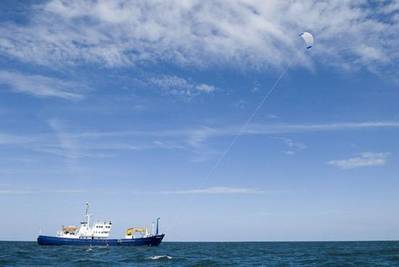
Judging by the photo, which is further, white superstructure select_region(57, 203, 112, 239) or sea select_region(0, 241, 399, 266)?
white superstructure select_region(57, 203, 112, 239)

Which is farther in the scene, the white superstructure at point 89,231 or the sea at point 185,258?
the white superstructure at point 89,231

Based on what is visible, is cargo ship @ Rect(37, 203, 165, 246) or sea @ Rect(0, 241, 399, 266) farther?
cargo ship @ Rect(37, 203, 165, 246)

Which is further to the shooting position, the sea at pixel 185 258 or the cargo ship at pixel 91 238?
the cargo ship at pixel 91 238

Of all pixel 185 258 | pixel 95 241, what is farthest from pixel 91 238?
Answer: pixel 185 258

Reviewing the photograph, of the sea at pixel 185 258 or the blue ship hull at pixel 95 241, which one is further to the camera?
the blue ship hull at pixel 95 241

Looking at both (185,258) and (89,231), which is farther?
(89,231)

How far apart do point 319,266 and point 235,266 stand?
1098 cm

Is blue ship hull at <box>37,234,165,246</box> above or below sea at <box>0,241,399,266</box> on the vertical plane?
above

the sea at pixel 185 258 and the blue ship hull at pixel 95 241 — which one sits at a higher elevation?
the blue ship hull at pixel 95 241

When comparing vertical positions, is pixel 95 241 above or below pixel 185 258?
above

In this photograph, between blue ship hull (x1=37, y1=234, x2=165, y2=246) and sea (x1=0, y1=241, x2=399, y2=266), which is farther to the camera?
blue ship hull (x1=37, y1=234, x2=165, y2=246)

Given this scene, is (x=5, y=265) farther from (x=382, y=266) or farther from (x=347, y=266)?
(x=382, y=266)

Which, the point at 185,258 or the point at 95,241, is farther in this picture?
the point at 95,241

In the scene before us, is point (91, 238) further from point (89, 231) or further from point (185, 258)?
point (185, 258)
